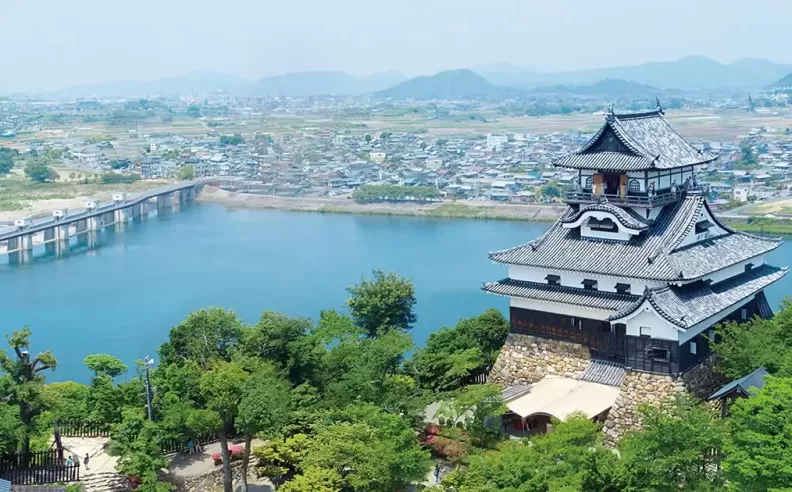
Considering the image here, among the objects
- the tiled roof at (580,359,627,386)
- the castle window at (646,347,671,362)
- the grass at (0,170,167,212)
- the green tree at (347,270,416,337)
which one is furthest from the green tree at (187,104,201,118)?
the castle window at (646,347,671,362)

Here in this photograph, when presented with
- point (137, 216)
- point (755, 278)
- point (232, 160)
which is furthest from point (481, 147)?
point (755, 278)

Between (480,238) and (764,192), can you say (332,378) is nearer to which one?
(480,238)

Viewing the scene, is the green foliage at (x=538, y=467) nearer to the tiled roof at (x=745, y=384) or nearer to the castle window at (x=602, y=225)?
the tiled roof at (x=745, y=384)

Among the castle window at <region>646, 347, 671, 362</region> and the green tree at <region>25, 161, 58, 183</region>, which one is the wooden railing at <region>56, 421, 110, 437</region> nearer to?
the castle window at <region>646, 347, 671, 362</region>

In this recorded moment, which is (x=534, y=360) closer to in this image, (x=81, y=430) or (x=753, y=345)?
(x=753, y=345)

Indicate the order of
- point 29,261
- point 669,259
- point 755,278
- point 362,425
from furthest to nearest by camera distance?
point 29,261
point 755,278
point 669,259
point 362,425

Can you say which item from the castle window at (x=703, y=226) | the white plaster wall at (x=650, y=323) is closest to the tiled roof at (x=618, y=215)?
the castle window at (x=703, y=226)
